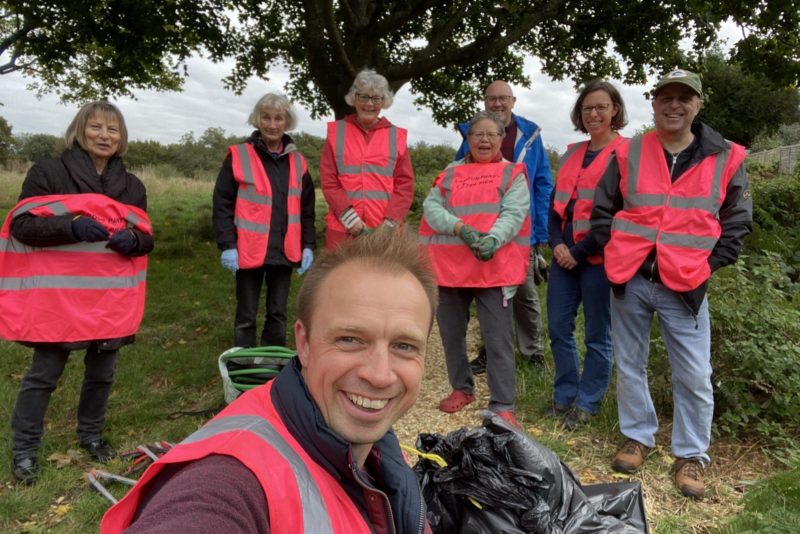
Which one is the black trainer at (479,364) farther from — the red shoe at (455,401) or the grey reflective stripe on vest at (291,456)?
the grey reflective stripe on vest at (291,456)

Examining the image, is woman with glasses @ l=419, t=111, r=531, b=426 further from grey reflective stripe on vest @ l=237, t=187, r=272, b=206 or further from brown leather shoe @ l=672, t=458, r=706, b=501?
grey reflective stripe on vest @ l=237, t=187, r=272, b=206

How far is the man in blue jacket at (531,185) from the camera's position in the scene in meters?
4.61

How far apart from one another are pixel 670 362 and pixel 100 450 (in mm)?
3575

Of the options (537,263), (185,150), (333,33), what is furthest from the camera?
(185,150)

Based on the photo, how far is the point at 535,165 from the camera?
466cm

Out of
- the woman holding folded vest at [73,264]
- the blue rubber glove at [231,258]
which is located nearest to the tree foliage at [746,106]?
the blue rubber glove at [231,258]

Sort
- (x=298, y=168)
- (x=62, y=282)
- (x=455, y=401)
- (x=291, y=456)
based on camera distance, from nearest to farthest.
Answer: (x=291, y=456), (x=62, y=282), (x=455, y=401), (x=298, y=168)

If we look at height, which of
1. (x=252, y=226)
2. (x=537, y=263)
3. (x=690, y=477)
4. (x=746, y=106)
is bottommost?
(x=690, y=477)

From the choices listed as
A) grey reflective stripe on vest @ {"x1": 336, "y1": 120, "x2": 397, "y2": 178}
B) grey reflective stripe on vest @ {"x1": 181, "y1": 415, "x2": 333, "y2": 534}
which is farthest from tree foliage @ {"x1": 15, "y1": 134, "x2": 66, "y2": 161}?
grey reflective stripe on vest @ {"x1": 181, "y1": 415, "x2": 333, "y2": 534}

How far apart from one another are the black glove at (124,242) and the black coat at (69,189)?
39mm

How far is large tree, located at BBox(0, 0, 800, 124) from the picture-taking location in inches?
286

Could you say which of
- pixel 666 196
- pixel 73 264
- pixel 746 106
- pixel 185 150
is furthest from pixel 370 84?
pixel 185 150

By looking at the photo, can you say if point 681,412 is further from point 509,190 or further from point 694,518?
point 509,190

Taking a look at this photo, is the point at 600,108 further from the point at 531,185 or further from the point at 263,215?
the point at 263,215
